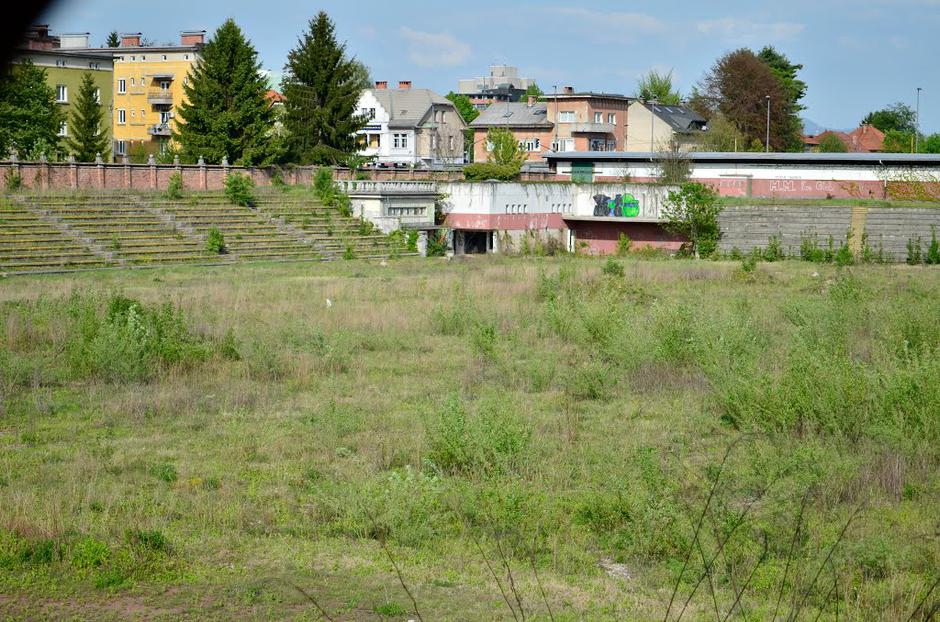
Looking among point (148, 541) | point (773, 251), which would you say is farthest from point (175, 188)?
point (148, 541)

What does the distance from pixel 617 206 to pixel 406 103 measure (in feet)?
137

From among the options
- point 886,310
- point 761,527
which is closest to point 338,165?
point 886,310

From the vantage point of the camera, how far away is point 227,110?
50.3 meters

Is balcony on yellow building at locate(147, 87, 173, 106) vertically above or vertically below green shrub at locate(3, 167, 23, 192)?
above

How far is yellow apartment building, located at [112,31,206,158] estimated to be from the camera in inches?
2763

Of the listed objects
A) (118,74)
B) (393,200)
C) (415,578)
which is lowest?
(415,578)

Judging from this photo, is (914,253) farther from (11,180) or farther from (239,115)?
(11,180)

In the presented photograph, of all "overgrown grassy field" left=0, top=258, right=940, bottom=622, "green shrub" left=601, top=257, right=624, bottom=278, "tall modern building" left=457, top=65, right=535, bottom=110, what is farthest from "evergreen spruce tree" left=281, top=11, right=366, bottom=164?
"tall modern building" left=457, top=65, right=535, bottom=110

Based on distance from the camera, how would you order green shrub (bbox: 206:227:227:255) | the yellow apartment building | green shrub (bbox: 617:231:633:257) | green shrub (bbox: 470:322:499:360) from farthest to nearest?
the yellow apartment building → green shrub (bbox: 617:231:633:257) → green shrub (bbox: 206:227:227:255) → green shrub (bbox: 470:322:499:360)

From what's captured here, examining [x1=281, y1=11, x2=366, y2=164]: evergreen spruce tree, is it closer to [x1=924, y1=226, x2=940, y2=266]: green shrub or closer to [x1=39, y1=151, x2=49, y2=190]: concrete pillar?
[x1=39, y1=151, x2=49, y2=190]: concrete pillar

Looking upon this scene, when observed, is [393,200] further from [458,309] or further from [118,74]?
[118,74]

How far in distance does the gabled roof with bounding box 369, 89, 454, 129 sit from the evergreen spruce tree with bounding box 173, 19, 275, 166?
3564 cm

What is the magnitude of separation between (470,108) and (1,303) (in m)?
93.8

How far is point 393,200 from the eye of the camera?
1802 inches
